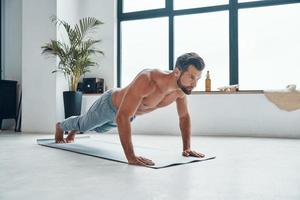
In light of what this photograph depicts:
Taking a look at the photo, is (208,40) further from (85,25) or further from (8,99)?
(8,99)

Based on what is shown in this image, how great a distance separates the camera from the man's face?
208cm

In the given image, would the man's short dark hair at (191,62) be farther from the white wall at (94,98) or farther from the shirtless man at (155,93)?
the white wall at (94,98)

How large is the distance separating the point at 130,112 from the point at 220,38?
3249mm

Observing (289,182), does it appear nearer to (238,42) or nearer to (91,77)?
(238,42)

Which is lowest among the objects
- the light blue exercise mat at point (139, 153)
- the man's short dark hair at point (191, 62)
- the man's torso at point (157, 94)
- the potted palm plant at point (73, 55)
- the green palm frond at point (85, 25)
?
the light blue exercise mat at point (139, 153)

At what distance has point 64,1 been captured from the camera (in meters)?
5.21

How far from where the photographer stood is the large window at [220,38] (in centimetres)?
468

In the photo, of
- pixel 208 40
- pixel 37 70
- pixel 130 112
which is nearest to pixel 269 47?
pixel 208 40

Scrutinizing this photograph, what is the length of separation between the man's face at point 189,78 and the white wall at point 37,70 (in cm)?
332

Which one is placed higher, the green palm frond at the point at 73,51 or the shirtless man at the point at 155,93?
the green palm frond at the point at 73,51

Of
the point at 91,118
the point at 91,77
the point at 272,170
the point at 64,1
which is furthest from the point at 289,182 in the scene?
the point at 64,1

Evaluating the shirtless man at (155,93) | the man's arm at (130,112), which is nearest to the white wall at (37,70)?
the shirtless man at (155,93)

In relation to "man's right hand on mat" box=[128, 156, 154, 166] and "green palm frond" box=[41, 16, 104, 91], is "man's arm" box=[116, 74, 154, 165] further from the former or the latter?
"green palm frond" box=[41, 16, 104, 91]

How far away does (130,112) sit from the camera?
2.12 metres
